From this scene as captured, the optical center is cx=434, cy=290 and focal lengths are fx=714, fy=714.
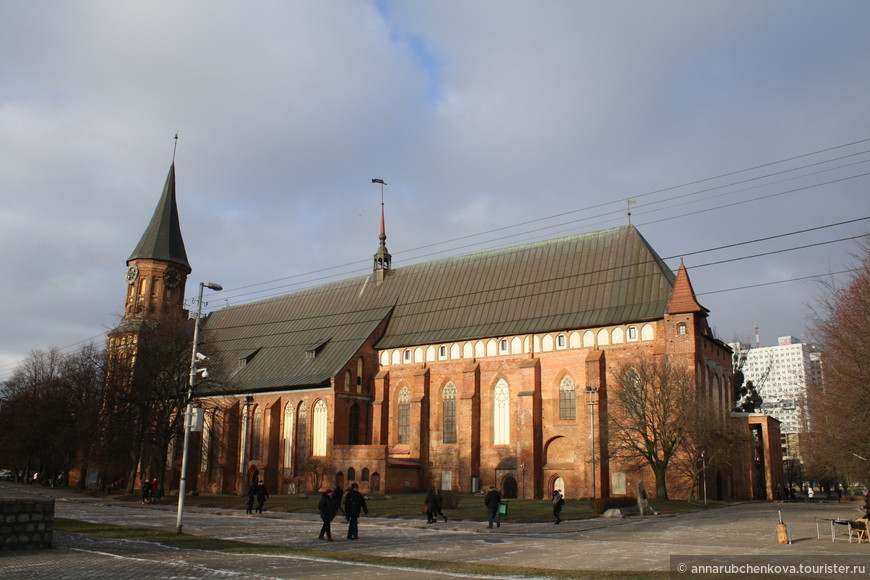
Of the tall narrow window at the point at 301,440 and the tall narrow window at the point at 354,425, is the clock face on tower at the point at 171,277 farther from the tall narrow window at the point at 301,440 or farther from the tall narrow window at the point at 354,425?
the tall narrow window at the point at 354,425

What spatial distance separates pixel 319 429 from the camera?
50.8 metres

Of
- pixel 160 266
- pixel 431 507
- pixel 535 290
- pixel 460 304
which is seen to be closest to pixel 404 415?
pixel 460 304

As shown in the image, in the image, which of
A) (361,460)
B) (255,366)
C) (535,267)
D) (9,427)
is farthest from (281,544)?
(9,427)

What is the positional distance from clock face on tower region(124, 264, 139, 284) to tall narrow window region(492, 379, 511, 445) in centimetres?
3955

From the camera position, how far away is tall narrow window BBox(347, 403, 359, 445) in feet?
164

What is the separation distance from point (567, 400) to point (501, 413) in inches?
188

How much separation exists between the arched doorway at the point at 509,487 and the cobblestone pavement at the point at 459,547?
1509 cm

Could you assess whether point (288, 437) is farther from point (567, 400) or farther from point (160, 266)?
point (160, 266)

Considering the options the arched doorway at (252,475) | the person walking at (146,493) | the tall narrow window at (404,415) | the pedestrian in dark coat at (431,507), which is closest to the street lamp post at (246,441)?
the arched doorway at (252,475)

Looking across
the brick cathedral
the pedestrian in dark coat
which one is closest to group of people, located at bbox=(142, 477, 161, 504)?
the brick cathedral

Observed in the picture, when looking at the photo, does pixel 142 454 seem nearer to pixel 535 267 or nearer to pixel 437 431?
pixel 437 431

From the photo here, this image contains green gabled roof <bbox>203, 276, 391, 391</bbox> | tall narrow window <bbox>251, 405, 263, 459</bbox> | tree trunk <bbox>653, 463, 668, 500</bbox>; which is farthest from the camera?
tall narrow window <bbox>251, 405, 263, 459</bbox>

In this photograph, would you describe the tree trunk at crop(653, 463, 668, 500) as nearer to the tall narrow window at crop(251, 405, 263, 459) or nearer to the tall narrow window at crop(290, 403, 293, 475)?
the tall narrow window at crop(290, 403, 293, 475)

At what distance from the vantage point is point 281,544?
1980 centimetres
